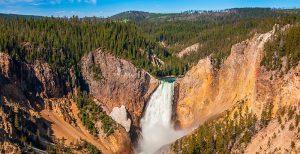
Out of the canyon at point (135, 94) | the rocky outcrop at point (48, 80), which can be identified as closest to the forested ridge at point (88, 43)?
the rocky outcrop at point (48, 80)

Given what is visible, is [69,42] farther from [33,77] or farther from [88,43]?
[33,77]

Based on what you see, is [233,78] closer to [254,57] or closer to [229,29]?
[254,57]

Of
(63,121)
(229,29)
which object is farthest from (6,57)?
(229,29)

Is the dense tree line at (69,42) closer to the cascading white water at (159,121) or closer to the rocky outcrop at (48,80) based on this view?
the rocky outcrop at (48,80)

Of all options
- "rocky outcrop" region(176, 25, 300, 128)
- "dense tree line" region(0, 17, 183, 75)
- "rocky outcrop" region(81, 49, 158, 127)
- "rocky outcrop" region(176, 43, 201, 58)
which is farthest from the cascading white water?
"rocky outcrop" region(176, 43, 201, 58)

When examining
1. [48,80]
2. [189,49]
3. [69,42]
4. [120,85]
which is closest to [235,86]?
[120,85]
